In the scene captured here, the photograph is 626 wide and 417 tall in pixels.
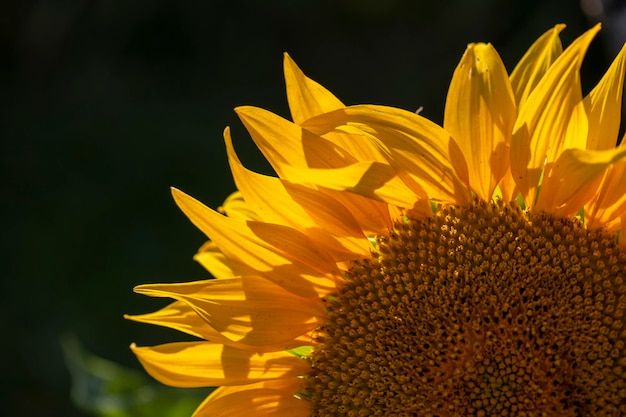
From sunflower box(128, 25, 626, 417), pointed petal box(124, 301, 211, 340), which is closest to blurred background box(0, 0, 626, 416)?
pointed petal box(124, 301, 211, 340)

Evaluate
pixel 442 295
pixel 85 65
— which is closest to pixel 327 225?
pixel 442 295

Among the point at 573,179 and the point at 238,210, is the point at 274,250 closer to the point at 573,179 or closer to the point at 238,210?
the point at 238,210

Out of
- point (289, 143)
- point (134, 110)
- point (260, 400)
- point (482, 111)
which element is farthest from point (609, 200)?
point (134, 110)

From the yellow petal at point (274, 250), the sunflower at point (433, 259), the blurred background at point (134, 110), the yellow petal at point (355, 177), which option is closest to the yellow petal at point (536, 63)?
the sunflower at point (433, 259)

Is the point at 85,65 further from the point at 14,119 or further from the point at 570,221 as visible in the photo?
the point at 570,221

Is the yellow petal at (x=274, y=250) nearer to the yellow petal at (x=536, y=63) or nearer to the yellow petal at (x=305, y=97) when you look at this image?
the yellow petal at (x=305, y=97)
